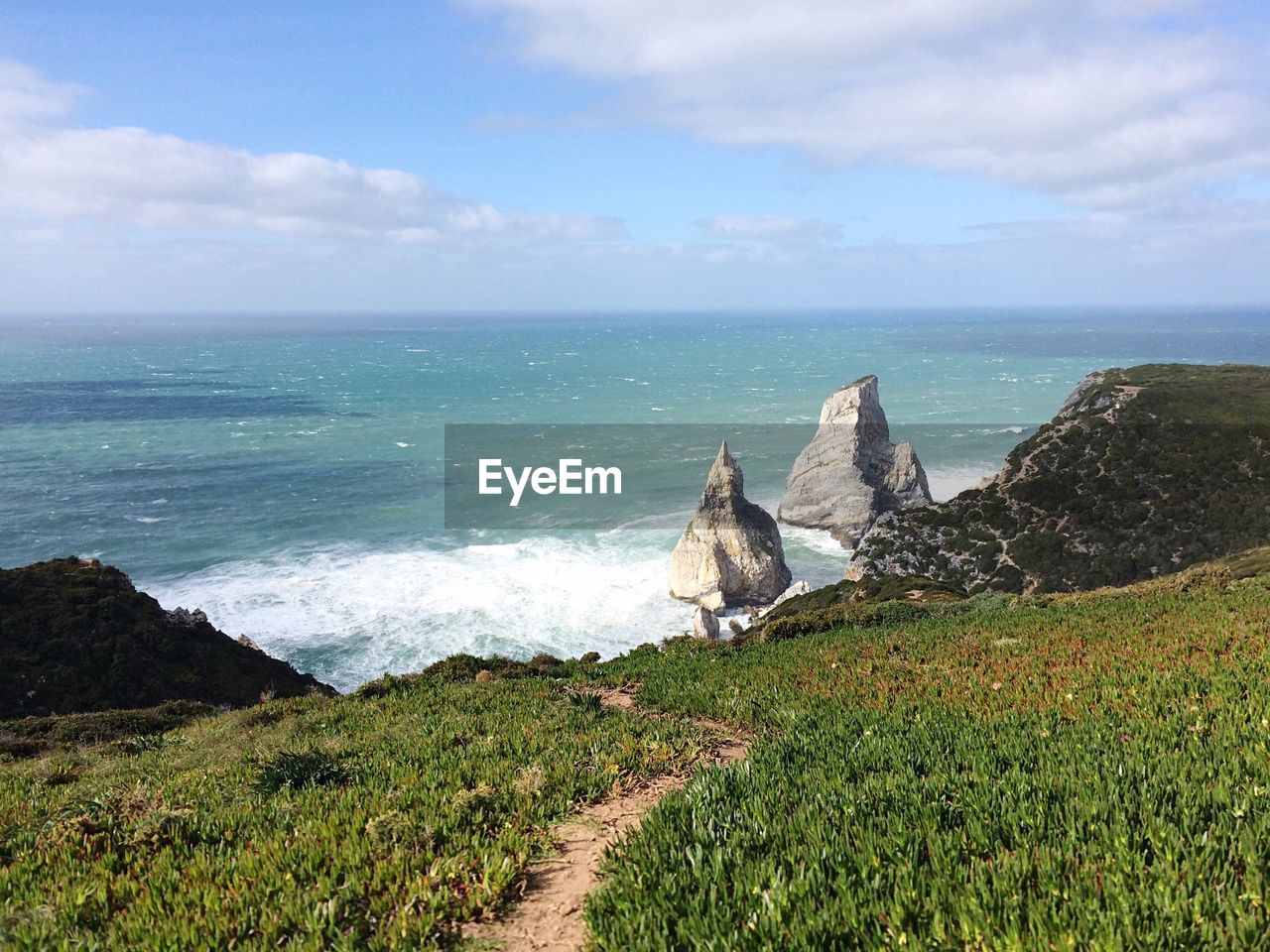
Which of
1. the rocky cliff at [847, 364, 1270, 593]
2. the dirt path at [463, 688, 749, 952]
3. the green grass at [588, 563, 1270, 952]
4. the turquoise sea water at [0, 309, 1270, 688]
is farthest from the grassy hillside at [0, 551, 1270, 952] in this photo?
the rocky cliff at [847, 364, 1270, 593]

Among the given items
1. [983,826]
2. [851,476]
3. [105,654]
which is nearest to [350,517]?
[105,654]

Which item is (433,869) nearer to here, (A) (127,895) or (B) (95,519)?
(A) (127,895)

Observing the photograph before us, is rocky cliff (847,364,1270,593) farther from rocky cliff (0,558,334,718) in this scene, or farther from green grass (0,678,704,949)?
green grass (0,678,704,949)

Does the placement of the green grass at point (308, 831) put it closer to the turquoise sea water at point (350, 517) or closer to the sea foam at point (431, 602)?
the sea foam at point (431, 602)

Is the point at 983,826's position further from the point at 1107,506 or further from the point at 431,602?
the point at 1107,506

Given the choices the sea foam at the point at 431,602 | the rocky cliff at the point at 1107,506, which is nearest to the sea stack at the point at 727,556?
the sea foam at the point at 431,602
